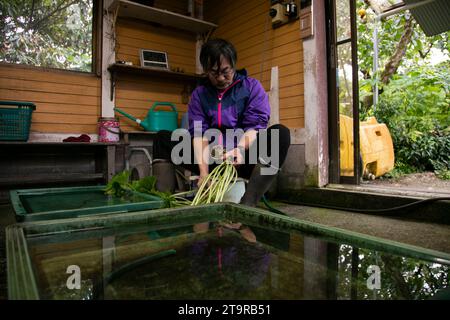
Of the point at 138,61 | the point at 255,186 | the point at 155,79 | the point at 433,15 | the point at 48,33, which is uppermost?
the point at 48,33

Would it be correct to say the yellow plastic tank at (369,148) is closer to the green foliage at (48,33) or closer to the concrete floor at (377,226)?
the concrete floor at (377,226)

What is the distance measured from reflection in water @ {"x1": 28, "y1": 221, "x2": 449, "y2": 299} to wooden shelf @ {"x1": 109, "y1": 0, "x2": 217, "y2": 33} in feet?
10.3

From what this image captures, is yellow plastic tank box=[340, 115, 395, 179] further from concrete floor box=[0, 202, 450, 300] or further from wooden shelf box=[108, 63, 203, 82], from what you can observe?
wooden shelf box=[108, 63, 203, 82]

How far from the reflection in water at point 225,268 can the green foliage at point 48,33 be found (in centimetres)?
298

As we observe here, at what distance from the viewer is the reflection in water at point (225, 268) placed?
2.14 feet

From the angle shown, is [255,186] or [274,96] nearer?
[255,186]

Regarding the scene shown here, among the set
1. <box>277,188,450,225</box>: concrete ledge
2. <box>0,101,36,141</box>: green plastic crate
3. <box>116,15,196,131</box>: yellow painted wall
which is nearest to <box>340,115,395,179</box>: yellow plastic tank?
<box>277,188,450,225</box>: concrete ledge

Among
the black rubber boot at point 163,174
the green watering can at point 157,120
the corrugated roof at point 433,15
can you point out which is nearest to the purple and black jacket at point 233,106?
the black rubber boot at point 163,174

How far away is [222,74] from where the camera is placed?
198 cm

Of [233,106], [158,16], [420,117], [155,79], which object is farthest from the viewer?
[420,117]

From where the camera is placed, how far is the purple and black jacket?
2145 millimetres

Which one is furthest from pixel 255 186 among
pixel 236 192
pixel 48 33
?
pixel 48 33

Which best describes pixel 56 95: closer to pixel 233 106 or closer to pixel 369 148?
pixel 233 106

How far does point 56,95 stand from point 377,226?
3169 mm
